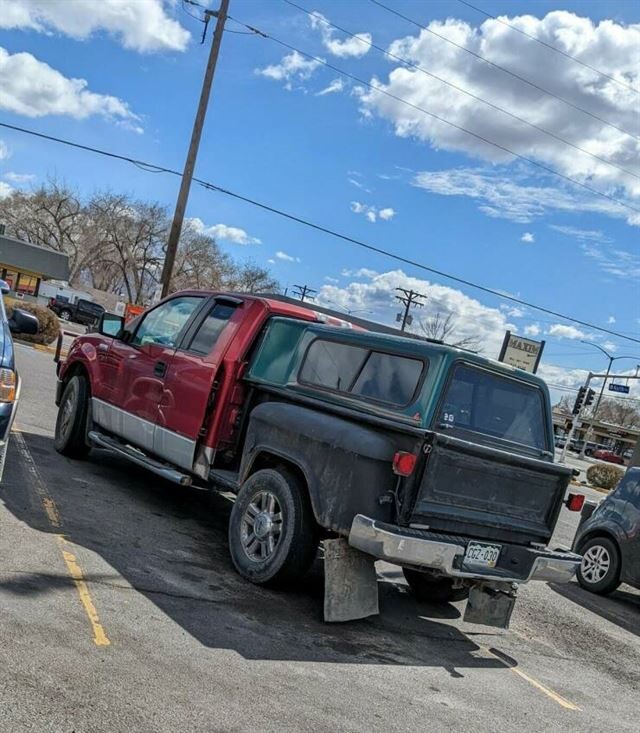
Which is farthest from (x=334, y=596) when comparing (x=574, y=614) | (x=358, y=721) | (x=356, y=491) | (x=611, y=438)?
(x=611, y=438)

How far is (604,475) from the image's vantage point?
30656mm

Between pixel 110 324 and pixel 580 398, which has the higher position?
pixel 110 324

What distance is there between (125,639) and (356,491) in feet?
5.30

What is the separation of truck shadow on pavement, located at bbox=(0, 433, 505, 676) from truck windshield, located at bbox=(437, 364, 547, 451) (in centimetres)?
148

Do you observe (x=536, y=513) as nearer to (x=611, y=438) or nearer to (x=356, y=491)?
(x=356, y=491)

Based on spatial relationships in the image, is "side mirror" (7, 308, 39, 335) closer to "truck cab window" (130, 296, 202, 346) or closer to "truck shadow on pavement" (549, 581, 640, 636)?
"truck cab window" (130, 296, 202, 346)

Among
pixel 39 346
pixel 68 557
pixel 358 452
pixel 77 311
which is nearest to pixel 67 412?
pixel 68 557

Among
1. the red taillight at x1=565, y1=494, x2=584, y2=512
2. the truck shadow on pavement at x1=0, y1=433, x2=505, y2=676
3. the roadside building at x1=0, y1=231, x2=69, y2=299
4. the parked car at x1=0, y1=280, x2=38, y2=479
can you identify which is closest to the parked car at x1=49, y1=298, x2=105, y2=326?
the roadside building at x1=0, y1=231, x2=69, y2=299

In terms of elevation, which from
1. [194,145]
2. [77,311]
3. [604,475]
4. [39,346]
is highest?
[194,145]

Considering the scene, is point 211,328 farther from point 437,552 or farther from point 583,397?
point 583,397

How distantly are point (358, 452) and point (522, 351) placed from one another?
1653 inches

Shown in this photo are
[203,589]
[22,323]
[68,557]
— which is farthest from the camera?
[22,323]

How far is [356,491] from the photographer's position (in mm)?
4805

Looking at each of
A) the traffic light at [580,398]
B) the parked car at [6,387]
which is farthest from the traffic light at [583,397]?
the parked car at [6,387]
